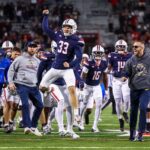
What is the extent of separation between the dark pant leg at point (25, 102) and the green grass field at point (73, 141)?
270mm

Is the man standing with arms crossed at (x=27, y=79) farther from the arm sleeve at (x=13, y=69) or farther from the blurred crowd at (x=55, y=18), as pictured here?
the blurred crowd at (x=55, y=18)

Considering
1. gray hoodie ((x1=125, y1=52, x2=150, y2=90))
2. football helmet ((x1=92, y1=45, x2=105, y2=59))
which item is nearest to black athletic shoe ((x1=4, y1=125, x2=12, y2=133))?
football helmet ((x1=92, y1=45, x2=105, y2=59))

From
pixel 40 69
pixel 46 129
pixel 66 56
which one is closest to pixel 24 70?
pixel 40 69

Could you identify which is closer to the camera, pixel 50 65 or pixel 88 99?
pixel 50 65

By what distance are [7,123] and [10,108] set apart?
0.46m

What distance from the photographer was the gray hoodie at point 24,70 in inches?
569

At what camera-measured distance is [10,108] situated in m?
Result: 15.6

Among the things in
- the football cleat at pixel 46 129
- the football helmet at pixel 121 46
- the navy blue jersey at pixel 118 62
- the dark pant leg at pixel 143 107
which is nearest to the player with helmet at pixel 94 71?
the navy blue jersey at pixel 118 62

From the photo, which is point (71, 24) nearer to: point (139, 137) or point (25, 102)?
point (25, 102)

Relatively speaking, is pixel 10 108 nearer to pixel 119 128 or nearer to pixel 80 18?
pixel 119 128

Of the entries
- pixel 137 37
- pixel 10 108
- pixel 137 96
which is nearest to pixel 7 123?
pixel 10 108

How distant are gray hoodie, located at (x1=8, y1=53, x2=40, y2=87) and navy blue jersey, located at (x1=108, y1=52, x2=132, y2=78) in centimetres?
231

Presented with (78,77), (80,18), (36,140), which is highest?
(80,18)

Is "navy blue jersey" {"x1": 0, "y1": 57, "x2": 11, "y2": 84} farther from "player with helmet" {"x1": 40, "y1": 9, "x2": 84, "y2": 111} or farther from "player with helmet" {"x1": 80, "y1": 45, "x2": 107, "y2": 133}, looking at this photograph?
"player with helmet" {"x1": 80, "y1": 45, "x2": 107, "y2": 133}
